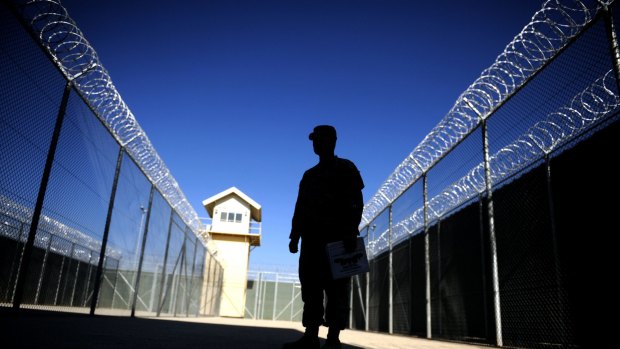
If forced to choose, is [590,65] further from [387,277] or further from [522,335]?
[387,277]

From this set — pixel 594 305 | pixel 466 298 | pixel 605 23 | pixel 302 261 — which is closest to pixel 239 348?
pixel 302 261

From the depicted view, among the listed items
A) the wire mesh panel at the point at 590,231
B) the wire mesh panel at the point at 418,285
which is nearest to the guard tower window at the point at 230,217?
the wire mesh panel at the point at 418,285

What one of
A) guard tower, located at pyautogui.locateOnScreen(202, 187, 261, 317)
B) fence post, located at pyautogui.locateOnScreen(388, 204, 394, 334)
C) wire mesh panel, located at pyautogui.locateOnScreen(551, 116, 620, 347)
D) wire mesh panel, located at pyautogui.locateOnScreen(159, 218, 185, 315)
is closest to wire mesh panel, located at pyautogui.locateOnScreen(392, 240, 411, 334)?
fence post, located at pyautogui.locateOnScreen(388, 204, 394, 334)

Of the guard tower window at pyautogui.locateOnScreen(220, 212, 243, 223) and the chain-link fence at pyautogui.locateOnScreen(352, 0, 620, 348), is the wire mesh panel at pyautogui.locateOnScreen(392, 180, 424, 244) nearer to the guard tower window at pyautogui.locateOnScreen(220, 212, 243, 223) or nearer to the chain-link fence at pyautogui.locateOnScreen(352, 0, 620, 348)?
the chain-link fence at pyautogui.locateOnScreen(352, 0, 620, 348)

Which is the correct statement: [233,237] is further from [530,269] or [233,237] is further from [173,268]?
[530,269]

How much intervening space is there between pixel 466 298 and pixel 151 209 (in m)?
6.59

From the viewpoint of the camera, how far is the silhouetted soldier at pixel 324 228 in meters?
2.90

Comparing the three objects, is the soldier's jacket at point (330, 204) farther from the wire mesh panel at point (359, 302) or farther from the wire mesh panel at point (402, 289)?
the wire mesh panel at point (359, 302)

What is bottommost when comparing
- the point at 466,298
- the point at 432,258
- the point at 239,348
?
the point at 239,348

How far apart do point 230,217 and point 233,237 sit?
126cm

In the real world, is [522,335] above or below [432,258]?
below

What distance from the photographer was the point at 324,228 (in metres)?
2.99

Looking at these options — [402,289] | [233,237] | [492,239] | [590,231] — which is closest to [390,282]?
[402,289]

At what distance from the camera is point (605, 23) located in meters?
3.68
